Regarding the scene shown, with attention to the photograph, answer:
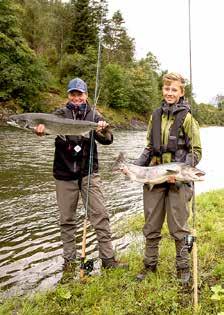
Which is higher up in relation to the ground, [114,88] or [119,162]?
[114,88]

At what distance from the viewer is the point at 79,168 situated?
18.7 ft

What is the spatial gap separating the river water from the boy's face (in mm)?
1145

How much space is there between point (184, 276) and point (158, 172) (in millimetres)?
1397

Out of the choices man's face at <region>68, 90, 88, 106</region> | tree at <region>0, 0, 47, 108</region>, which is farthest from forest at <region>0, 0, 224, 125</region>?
man's face at <region>68, 90, 88, 106</region>

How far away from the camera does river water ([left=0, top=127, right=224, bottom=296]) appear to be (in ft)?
20.7

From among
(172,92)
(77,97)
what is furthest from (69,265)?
(172,92)

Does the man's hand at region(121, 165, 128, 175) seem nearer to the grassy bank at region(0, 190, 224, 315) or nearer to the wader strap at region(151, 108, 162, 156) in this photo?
the wader strap at region(151, 108, 162, 156)

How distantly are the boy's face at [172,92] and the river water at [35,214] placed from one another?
1145 mm

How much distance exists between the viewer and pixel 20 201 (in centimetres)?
1112

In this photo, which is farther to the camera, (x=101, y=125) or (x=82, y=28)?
(x=82, y=28)

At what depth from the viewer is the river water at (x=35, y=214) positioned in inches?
248

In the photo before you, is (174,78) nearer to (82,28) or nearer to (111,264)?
(111,264)

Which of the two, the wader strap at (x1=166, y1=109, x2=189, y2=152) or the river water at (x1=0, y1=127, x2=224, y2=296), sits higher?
the wader strap at (x1=166, y1=109, x2=189, y2=152)

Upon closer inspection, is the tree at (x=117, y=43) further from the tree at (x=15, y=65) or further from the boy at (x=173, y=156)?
the boy at (x=173, y=156)
